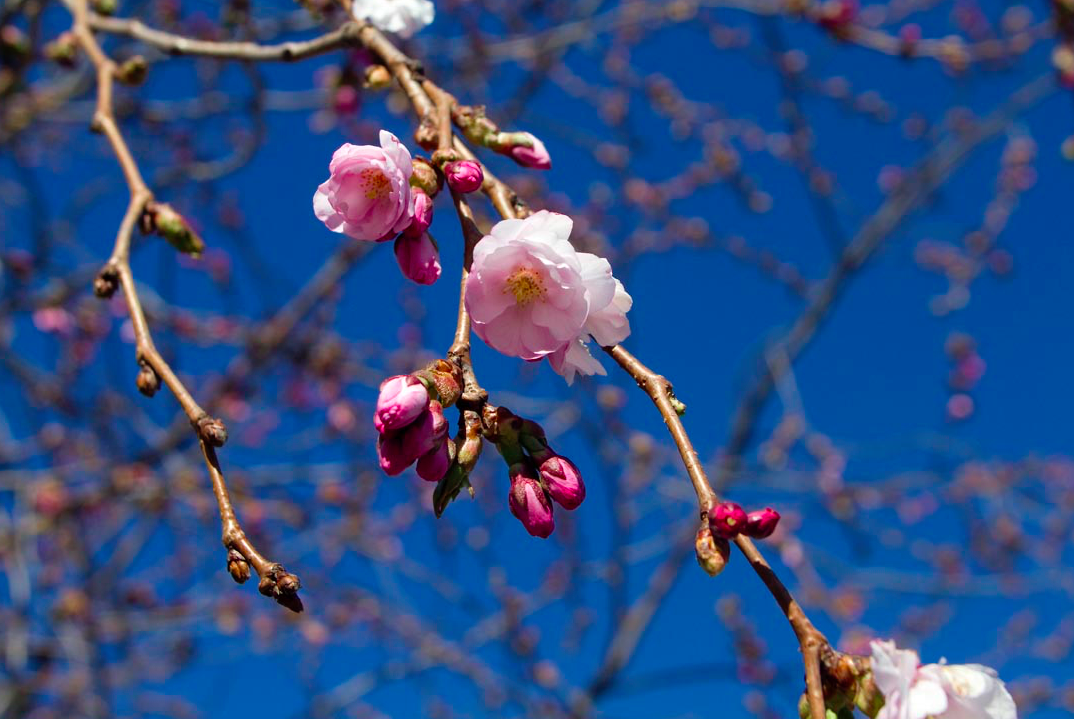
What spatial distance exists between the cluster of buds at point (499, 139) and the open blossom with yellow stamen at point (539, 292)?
23cm

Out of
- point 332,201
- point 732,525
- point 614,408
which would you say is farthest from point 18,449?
point 732,525

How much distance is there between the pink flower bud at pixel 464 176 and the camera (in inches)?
42.9

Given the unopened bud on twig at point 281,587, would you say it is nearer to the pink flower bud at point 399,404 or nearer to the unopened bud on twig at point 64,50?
the pink flower bud at point 399,404

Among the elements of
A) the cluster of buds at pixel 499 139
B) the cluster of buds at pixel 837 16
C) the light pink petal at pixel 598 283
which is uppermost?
the cluster of buds at pixel 837 16

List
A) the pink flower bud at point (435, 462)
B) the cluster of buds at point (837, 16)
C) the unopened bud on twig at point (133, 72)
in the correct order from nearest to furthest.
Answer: the pink flower bud at point (435, 462) < the unopened bud on twig at point (133, 72) < the cluster of buds at point (837, 16)

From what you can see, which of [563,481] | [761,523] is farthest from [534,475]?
[761,523]

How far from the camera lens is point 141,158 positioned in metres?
5.45

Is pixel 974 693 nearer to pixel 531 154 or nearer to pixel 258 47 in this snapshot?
pixel 531 154

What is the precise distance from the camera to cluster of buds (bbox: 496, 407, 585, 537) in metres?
1.01

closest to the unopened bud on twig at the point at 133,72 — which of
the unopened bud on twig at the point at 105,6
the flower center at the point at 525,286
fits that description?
the unopened bud on twig at the point at 105,6

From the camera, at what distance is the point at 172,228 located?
5.05 feet

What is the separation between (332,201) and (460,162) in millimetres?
189

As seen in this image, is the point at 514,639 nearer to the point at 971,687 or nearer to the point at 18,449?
the point at 18,449

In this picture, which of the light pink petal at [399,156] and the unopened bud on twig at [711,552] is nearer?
the unopened bud on twig at [711,552]
